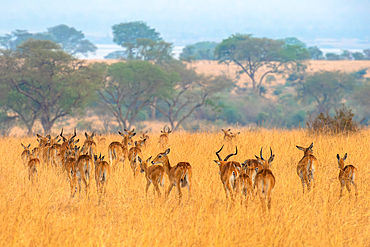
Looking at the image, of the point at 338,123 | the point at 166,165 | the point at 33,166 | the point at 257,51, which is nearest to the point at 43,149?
the point at 33,166

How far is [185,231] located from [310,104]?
156 ft

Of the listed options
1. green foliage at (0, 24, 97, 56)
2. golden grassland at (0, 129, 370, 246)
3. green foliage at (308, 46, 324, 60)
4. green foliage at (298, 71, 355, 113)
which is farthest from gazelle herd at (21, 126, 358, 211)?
green foliage at (308, 46, 324, 60)

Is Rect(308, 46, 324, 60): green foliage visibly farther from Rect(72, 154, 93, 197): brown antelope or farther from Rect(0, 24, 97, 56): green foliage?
Rect(72, 154, 93, 197): brown antelope

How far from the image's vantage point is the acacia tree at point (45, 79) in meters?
28.2

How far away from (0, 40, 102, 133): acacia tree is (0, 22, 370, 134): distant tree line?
0.07 m

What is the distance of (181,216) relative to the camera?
4.32 m

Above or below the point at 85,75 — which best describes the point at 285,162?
below

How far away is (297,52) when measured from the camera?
5094 cm

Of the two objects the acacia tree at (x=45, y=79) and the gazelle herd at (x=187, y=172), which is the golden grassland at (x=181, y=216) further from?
the acacia tree at (x=45, y=79)

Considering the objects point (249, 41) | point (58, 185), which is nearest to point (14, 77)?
point (58, 185)

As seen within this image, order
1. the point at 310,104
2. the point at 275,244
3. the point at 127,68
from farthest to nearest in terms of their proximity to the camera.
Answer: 1. the point at 310,104
2. the point at 127,68
3. the point at 275,244

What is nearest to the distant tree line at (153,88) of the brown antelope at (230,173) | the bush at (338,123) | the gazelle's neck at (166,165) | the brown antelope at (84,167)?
the bush at (338,123)

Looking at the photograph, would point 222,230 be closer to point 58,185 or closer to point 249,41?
point 58,185

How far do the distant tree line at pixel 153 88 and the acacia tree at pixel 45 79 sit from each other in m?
0.07
